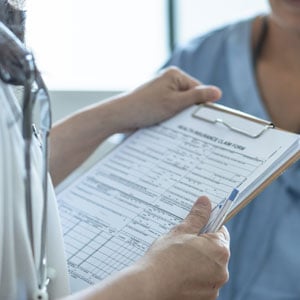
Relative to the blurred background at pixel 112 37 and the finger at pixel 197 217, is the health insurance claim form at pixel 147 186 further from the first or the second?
the blurred background at pixel 112 37

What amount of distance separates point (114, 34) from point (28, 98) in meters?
1.27

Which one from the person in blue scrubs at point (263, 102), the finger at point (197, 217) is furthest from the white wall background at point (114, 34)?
the finger at point (197, 217)

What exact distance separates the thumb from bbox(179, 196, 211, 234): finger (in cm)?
26

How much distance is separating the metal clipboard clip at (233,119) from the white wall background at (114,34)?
802 millimetres

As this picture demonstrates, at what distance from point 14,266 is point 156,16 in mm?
1272

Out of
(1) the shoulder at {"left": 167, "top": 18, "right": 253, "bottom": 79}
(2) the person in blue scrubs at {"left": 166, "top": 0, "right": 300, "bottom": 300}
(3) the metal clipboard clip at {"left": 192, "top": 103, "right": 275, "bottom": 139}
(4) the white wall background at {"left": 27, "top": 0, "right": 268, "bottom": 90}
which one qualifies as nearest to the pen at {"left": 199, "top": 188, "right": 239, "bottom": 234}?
(3) the metal clipboard clip at {"left": 192, "top": 103, "right": 275, "bottom": 139}

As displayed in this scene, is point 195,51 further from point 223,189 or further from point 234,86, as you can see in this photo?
point 223,189

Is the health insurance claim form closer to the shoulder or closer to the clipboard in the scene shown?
the clipboard

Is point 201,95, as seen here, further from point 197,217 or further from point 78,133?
point 197,217

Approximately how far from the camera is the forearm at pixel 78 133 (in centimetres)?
102

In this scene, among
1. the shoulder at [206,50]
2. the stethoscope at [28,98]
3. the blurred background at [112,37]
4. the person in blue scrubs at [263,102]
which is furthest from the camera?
the blurred background at [112,37]

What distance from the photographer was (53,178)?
Answer: 3.35 feet

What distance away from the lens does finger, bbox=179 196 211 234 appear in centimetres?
72

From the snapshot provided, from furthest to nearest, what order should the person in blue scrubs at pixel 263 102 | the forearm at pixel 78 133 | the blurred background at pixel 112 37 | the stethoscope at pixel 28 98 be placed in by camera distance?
the blurred background at pixel 112 37
the person in blue scrubs at pixel 263 102
the forearm at pixel 78 133
the stethoscope at pixel 28 98
